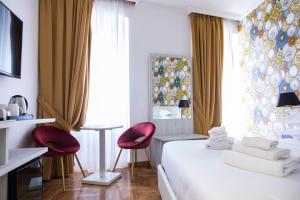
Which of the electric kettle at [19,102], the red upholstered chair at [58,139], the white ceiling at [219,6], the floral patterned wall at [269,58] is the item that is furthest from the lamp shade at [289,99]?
the electric kettle at [19,102]

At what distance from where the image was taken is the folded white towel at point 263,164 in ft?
3.66

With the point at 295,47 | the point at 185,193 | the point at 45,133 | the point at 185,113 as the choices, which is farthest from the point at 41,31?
the point at 295,47

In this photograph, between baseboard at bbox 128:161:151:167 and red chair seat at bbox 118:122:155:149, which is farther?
baseboard at bbox 128:161:151:167

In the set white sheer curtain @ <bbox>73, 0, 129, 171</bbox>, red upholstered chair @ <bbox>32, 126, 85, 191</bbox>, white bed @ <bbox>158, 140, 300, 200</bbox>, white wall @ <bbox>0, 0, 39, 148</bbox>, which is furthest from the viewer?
white sheer curtain @ <bbox>73, 0, 129, 171</bbox>

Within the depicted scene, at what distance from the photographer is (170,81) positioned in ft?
12.8

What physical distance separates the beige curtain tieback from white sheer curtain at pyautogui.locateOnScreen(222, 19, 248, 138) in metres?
3.04

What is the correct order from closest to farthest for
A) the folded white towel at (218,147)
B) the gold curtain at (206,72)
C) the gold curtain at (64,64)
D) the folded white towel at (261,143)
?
the folded white towel at (261,143)
the folded white towel at (218,147)
the gold curtain at (64,64)
the gold curtain at (206,72)

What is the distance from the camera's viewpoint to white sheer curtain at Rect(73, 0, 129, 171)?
11.4 feet

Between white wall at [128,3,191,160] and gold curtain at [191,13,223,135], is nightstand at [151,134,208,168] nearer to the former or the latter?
white wall at [128,3,191,160]

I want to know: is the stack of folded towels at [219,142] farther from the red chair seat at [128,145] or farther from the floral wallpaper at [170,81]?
the floral wallpaper at [170,81]

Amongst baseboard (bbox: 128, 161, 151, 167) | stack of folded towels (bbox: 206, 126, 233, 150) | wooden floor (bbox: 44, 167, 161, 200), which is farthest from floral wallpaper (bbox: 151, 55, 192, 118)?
stack of folded towels (bbox: 206, 126, 233, 150)

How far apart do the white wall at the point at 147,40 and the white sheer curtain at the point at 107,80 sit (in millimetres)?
147

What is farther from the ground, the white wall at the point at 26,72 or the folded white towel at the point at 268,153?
the white wall at the point at 26,72

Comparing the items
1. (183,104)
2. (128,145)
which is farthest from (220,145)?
(183,104)
